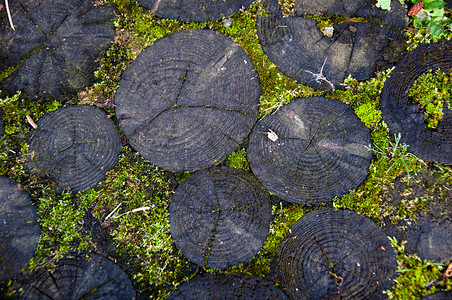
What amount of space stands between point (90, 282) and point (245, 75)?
2837 millimetres

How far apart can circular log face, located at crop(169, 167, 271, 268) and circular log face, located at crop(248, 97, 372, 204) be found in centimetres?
24

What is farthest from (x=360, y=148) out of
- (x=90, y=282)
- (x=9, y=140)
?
(x=9, y=140)

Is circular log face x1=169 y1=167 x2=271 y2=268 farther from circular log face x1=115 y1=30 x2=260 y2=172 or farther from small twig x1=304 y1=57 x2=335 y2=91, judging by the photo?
small twig x1=304 y1=57 x2=335 y2=91

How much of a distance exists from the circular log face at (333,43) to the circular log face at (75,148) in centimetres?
217

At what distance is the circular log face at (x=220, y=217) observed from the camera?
114 inches

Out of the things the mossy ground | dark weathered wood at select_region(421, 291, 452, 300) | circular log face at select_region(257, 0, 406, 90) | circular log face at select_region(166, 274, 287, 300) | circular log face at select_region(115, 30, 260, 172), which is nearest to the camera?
dark weathered wood at select_region(421, 291, 452, 300)

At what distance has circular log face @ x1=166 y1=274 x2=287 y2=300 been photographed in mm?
2807

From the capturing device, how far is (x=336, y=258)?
282 centimetres

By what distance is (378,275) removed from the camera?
9.14ft

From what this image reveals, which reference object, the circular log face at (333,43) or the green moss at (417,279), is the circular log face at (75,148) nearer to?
the circular log face at (333,43)

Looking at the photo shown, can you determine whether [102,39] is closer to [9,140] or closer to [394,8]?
[9,140]

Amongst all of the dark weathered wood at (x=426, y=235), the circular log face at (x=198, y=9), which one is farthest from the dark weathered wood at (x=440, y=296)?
the circular log face at (x=198, y=9)

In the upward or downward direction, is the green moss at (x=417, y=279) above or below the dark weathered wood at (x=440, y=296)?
Result: above

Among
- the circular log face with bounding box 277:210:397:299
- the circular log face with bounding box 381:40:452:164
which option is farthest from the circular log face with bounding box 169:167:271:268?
the circular log face with bounding box 381:40:452:164
